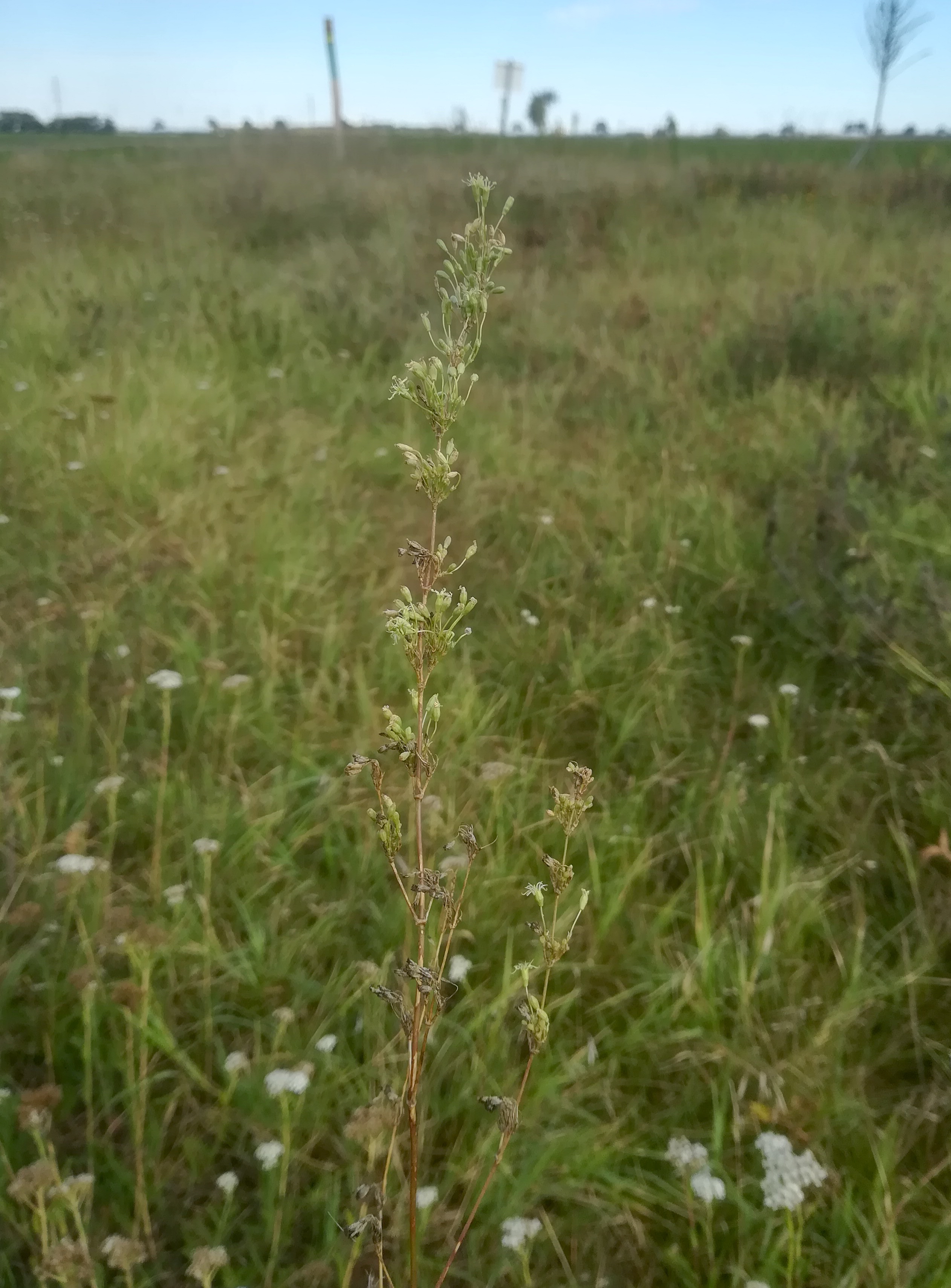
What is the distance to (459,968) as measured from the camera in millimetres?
1660

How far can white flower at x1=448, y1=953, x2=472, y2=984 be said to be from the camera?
64.7 inches

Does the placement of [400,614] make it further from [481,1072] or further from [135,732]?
[135,732]

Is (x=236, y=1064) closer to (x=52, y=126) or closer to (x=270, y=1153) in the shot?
(x=270, y=1153)

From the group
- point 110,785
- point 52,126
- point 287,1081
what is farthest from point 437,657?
point 52,126

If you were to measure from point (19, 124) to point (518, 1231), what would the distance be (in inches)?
1191

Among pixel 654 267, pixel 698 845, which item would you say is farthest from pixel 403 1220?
pixel 654 267

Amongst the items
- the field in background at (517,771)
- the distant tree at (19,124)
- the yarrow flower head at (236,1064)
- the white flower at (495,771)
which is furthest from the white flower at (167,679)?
the distant tree at (19,124)

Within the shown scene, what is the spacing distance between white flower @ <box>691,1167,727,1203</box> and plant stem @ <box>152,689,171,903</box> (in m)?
1.14

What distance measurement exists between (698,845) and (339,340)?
164 inches

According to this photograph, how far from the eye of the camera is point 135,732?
2287 mm

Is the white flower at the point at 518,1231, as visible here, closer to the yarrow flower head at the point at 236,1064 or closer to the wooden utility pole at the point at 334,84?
the yarrow flower head at the point at 236,1064

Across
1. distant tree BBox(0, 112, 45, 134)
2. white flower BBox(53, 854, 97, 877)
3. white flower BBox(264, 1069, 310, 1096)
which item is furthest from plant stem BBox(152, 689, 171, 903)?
distant tree BBox(0, 112, 45, 134)

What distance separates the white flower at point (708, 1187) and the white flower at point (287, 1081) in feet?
2.06

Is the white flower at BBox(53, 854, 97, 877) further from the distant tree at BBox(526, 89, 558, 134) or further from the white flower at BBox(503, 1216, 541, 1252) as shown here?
the distant tree at BBox(526, 89, 558, 134)
